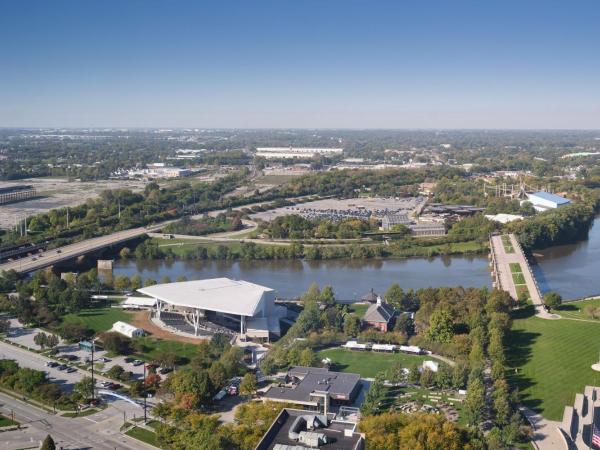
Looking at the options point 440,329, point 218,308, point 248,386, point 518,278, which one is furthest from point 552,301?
point 248,386

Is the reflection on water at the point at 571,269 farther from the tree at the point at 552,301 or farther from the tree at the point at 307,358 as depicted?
the tree at the point at 307,358

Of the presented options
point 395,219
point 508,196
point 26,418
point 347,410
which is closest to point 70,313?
point 26,418

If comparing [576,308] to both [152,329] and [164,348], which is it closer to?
[164,348]

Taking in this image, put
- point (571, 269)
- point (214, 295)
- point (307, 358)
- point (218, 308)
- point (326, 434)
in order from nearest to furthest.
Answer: point (326, 434) < point (307, 358) < point (218, 308) < point (214, 295) < point (571, 269)

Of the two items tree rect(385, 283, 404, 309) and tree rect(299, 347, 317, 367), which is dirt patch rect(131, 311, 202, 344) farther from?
tree rect(385, 283, 404, 309)

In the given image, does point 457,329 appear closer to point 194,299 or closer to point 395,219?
point 194,299

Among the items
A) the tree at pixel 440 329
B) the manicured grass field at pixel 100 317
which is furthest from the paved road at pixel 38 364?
the tree at pixel 440 329
